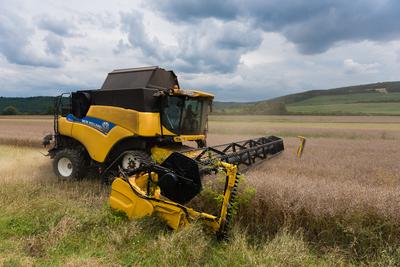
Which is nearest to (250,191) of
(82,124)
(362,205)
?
(362,205)

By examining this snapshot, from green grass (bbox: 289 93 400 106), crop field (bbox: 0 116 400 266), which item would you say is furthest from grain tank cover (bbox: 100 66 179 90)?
green grass (bbox: 289 93 400 106)

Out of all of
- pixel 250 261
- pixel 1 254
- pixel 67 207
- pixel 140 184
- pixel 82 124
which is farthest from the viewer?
pixel 82 124

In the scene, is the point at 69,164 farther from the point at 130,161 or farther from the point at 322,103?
the point at 322,103

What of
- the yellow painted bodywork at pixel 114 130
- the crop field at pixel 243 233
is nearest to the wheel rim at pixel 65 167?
the yellow painted bodywork at pixel 114 130

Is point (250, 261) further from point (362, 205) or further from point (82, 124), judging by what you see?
point (82, 124)

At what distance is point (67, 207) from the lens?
5.69 m

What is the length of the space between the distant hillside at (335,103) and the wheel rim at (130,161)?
37055mm

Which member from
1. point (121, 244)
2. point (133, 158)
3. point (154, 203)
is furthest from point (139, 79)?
point (121, 244)

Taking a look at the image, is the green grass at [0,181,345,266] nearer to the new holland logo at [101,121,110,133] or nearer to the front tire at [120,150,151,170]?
the front tire at [120,150,151,170]

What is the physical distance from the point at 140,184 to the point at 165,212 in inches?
31.5

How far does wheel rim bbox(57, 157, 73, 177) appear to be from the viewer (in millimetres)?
8367

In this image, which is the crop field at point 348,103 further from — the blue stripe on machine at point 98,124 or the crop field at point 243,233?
the crop field at point 243,233

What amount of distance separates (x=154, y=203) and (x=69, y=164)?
4.46 metres

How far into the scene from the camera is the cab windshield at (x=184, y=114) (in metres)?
7.64
